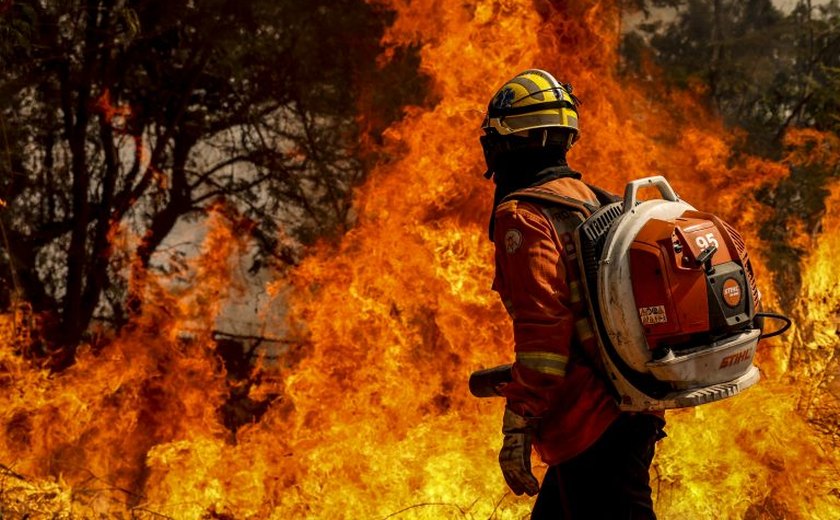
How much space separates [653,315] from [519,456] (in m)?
0.68

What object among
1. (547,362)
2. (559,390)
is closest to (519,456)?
(559,390)

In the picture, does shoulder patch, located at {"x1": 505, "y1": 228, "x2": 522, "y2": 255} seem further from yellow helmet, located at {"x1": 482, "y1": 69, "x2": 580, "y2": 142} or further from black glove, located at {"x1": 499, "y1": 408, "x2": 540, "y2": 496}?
black glove, located at {"x1": 499, "y1": 408, "x2": 540, "y2": 496}

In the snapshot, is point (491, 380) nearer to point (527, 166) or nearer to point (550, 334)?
point (550, 334)

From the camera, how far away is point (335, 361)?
7508 millimetres

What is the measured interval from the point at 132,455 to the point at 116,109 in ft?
11.4

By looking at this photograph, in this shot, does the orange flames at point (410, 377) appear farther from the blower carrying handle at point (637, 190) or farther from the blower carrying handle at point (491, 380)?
the blower carrying handle at point (637, 190)

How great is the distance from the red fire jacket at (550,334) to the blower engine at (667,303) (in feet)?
0.22

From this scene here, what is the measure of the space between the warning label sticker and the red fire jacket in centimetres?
23

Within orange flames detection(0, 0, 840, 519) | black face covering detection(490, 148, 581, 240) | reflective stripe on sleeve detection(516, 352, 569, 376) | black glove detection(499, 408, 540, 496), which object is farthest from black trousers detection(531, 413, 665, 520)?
orange flames detection(0, 0, 840, 519)

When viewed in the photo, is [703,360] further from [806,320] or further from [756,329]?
[806,320]

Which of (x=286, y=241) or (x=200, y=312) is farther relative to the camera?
(x=286, y=241)

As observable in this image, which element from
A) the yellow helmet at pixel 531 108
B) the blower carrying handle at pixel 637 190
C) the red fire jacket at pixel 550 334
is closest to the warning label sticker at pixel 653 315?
the red fire jacket at pixel 550 334

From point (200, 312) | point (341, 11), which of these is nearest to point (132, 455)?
point (200, 312)

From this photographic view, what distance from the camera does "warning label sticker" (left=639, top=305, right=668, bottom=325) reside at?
2.63 meters
